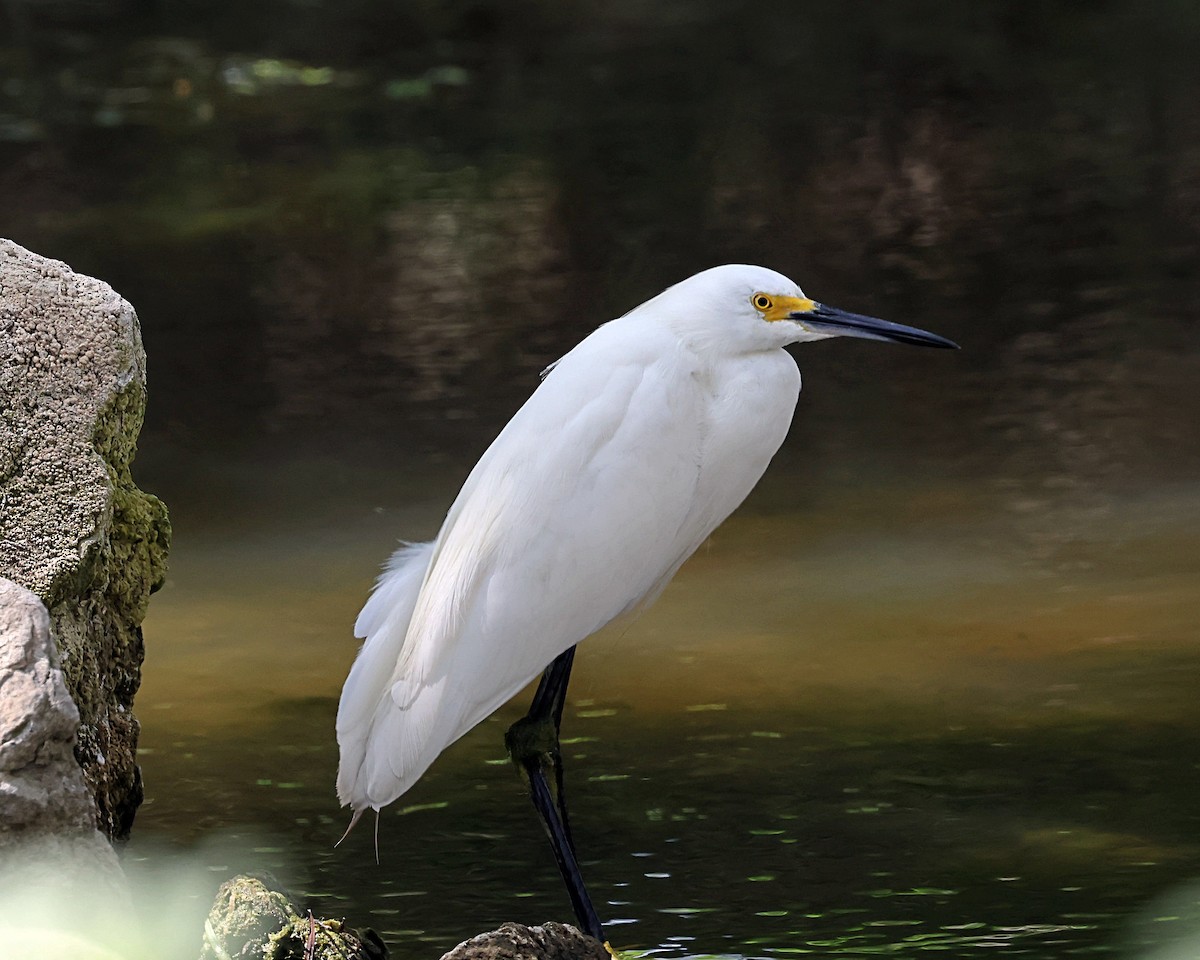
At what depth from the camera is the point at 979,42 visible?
16469mm

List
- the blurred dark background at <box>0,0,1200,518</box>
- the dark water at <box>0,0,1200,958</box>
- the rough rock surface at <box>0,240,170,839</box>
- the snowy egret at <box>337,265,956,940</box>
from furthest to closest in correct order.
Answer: the blurred dark background at <box>0,0,1200,518</box> < the dark water at <box>0,0,1200,958</box> < the snowy egret at <box>337,265,956,940</box> < the rough rock surface at <box>0,240,170,839</box>

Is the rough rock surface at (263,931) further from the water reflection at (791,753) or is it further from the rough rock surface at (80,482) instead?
the water reflection at (791,753)

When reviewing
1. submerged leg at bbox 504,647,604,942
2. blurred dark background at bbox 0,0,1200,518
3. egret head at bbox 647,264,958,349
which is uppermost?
egret head at bbox 647,264,958,349

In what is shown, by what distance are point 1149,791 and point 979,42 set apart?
13281mm

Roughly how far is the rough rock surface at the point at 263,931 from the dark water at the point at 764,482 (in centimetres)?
13

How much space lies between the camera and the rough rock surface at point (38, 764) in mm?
2822

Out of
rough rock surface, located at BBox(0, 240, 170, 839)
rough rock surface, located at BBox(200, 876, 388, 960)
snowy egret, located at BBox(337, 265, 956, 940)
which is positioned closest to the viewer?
rough rock surface, located at BBox(200, 876, 388, 960)

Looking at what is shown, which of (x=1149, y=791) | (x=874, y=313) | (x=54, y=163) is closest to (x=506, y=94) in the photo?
(x=54, y=163)

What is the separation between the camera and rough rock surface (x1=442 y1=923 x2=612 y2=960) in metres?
2.89

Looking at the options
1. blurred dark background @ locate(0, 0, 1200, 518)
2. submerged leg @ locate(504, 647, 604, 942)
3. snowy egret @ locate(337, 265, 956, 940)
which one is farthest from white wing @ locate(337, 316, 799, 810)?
blurred dark background @ locate(0, 0, 1200, 518)

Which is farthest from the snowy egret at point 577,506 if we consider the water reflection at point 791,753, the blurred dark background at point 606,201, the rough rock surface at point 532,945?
the blurred dark background at point 606,201

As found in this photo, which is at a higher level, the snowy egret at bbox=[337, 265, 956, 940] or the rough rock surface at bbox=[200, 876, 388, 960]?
the snowy egret at bbox=[337, 265, 956, 940]

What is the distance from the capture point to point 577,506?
3.47m

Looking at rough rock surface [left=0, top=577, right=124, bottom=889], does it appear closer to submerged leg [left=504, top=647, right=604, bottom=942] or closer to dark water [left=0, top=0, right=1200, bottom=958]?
dark water [left=0, top=0, right=1200, bottom=958]
